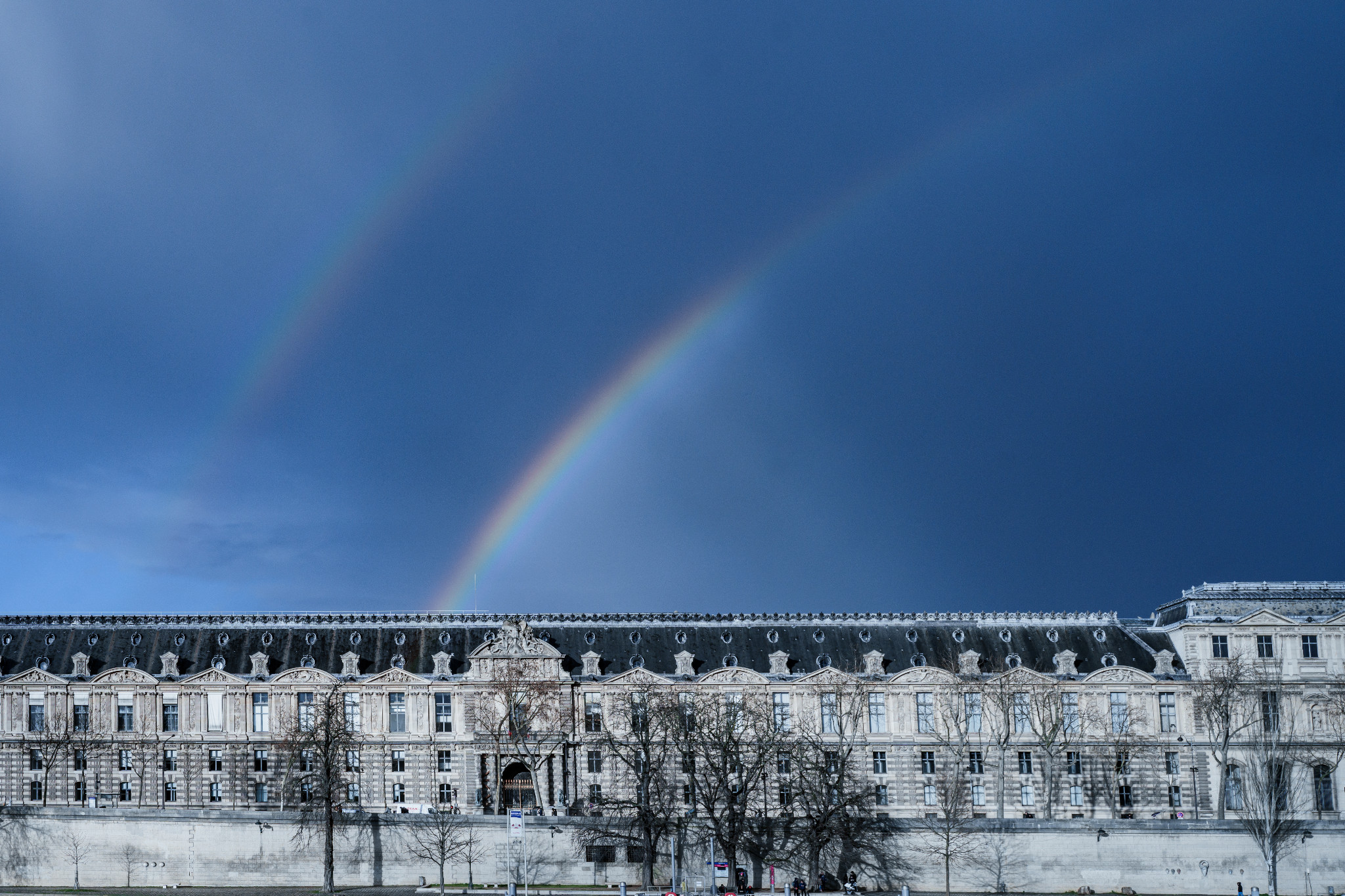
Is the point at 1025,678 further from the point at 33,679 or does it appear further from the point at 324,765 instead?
the point at 33,679

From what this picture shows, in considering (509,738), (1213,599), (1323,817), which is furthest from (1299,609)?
(509,738)

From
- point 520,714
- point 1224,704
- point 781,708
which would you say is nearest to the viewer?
point 1224,704

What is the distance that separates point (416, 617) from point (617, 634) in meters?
19.0

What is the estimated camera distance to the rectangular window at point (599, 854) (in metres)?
110

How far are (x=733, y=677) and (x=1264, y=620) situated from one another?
1860 inches

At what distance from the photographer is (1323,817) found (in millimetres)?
125438

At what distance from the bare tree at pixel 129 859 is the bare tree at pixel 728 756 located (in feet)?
132

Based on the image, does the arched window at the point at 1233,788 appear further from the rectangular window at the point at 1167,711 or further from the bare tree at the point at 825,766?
the bare tree at the point at 825,766

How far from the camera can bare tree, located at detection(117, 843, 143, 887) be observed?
110500mm

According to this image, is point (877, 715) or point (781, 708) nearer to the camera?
point (877, 715)

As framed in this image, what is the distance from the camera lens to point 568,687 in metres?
135

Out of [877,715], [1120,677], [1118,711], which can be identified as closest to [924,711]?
[877,715]

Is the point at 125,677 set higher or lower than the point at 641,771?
higher

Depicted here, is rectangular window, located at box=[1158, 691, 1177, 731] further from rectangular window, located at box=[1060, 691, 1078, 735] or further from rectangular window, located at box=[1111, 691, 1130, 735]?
rectangular window, located at box=[1060, 691, 1078, 735]
